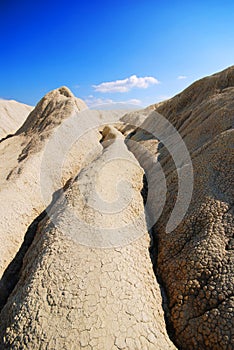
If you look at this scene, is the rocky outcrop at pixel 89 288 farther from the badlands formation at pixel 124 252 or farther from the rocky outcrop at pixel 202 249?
the rocky outcrop at pixel 202 249

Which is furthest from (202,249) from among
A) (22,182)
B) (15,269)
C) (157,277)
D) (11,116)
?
(11,116)

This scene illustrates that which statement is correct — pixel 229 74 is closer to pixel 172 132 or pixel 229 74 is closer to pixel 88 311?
pixel 172 132

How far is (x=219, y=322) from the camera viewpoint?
3.04 metres

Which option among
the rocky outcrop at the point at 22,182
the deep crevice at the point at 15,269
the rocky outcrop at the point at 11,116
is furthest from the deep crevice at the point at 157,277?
the rocky outcrop at the point at 11,116

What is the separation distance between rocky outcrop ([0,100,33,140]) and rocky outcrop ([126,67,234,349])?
1103 inches

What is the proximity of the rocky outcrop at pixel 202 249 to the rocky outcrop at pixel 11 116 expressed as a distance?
28.0 m

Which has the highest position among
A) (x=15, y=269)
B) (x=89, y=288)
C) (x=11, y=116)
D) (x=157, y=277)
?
(x=11, y=116)

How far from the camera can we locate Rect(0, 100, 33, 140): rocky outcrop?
31.5m

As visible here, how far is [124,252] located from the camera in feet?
13.7

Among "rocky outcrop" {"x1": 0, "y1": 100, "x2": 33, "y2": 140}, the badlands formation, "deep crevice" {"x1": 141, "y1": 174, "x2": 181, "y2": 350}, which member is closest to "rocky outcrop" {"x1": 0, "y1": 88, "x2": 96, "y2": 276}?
the badlands formation

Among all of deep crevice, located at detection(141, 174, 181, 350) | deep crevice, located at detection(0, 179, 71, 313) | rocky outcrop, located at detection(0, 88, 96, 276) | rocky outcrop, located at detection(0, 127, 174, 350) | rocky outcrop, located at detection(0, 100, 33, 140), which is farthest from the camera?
rocky outcrop, located at detection(0, 100, 33, 140)

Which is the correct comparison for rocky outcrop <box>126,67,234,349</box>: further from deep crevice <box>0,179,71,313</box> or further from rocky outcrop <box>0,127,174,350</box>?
deep crevice <box>0,179,71,313</box>

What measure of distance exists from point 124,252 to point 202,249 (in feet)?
4.22

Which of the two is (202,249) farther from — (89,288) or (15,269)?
(15,269)
